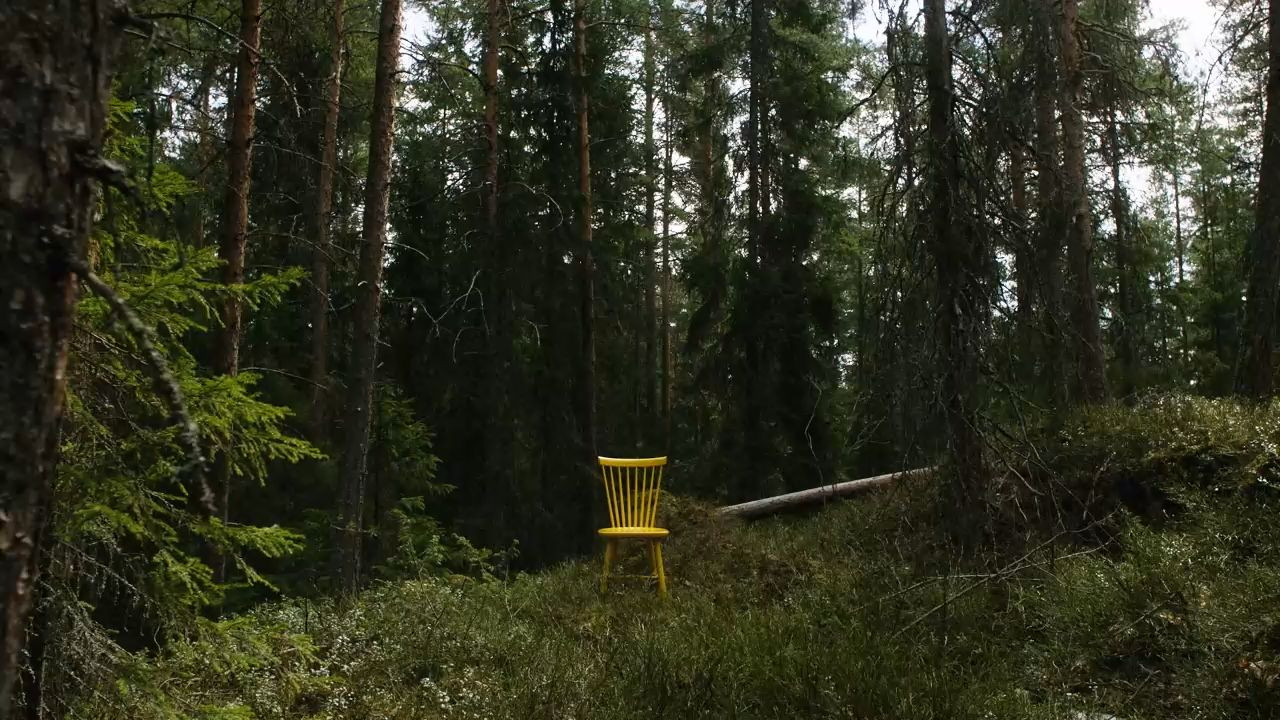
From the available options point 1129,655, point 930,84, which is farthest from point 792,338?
point 1129,655

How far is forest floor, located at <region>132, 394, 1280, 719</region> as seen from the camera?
3426 mm

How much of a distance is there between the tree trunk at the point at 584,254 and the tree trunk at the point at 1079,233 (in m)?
6.74

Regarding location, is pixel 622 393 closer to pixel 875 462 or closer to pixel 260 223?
pixel 875 462

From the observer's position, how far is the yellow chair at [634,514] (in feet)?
21.9

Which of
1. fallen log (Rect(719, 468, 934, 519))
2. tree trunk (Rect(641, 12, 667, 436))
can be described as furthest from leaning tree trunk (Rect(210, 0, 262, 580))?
tree trunk (Rect(641, 12, 667, 436))

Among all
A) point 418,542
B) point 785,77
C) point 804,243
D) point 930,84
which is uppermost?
point 785,77

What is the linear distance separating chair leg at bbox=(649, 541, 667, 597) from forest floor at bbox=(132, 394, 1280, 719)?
1.45 feet

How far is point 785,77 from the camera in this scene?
12.6 metres

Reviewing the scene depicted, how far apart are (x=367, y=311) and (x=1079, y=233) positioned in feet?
23.3

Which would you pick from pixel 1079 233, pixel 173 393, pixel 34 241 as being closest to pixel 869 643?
pixel 173 393

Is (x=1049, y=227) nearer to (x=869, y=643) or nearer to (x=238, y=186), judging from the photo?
(x=869, y=643)

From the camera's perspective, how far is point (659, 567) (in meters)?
6.64

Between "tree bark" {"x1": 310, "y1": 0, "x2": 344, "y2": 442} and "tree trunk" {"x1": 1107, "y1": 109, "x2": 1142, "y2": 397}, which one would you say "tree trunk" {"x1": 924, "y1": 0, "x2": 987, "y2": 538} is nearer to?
"tree trunk" {"x1": 1107, "y1": 109, "x2": 1142, "y2": 397}

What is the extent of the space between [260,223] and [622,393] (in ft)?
24.7
